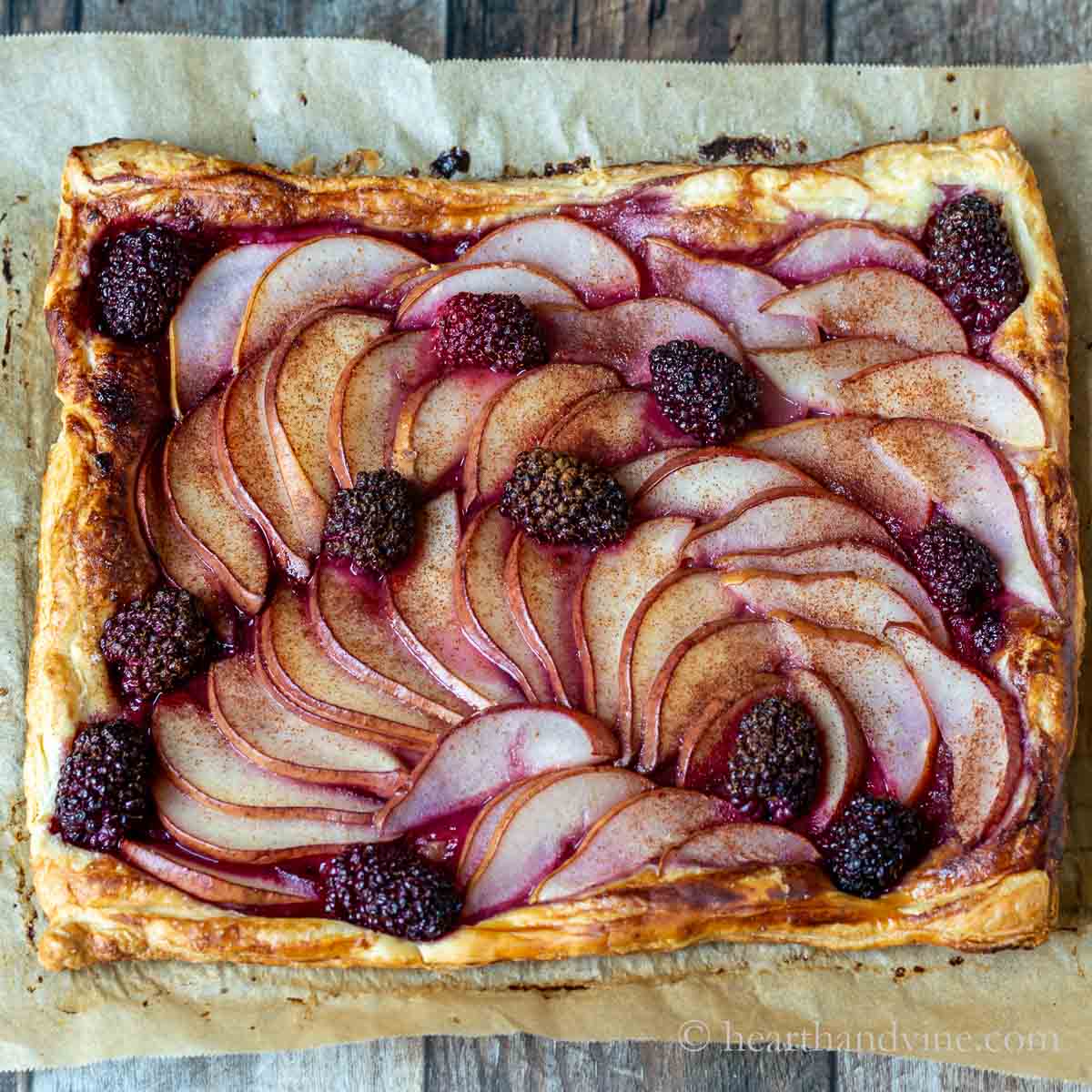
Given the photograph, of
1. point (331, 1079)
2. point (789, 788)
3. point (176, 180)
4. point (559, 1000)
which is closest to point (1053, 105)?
point (789, 788)

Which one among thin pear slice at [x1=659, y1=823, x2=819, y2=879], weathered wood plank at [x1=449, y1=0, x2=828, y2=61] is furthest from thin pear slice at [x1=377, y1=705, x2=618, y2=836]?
weathered wood plank at [x1=449, y1=0, x2=828, y2=61]

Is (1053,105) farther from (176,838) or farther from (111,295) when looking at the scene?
(176,838)

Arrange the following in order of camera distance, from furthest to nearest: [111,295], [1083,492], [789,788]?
[1083,492]
[111,295]
[789,788]

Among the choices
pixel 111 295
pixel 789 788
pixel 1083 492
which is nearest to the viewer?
pixel 789 788

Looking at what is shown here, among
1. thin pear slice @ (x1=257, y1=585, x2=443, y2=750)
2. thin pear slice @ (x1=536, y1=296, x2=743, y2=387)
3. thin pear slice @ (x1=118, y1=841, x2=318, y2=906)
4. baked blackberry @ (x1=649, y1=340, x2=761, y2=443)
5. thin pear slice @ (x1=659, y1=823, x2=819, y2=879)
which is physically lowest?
thin pear slice @ (x1=118, y1=841, x2=318, y2=906)

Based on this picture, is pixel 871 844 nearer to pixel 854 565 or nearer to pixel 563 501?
pixel 854 565

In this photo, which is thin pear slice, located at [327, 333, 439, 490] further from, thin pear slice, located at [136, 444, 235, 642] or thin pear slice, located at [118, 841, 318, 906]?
thin pear slice, located at [118, 841, 318, 906]

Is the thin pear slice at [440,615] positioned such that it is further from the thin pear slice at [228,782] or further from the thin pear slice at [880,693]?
the thin pear slice at [880,693]
